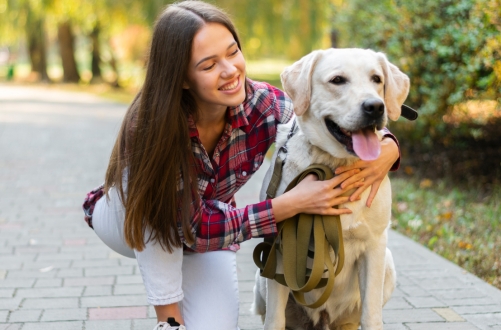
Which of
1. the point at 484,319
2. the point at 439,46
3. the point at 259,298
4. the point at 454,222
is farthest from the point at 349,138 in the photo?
the point at 439,46

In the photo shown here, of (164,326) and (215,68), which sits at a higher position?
(215,68)

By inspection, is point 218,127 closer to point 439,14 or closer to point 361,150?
point 361,150

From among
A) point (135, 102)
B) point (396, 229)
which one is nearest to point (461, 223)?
point (396, 229)

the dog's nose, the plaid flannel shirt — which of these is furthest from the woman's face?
the dog's nose

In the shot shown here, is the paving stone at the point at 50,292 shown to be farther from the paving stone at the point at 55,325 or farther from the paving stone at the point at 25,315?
the paving stone at the point at 55,325

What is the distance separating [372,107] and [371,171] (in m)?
0.38

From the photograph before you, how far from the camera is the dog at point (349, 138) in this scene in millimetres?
2811

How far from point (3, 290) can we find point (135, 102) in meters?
1.76

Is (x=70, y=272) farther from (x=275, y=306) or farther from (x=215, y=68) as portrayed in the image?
(x=215, y=68)

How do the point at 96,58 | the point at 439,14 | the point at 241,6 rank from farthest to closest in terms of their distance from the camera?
the point at 96,58, the point at 241,6, the point at 439,14

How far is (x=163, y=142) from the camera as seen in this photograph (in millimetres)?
2879

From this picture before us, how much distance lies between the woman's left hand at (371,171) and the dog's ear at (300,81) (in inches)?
13.4

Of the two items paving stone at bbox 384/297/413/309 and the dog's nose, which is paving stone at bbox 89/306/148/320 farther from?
the dog's nose

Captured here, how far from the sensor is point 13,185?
300 inches
